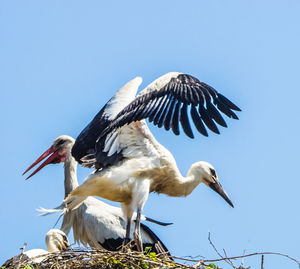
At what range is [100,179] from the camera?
943 centimetres

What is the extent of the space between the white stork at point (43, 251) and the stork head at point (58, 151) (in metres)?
2.14

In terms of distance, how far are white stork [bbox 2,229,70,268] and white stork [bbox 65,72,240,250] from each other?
0.38m

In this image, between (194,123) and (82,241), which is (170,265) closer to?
(194,123)

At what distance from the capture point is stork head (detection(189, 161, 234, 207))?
33.4 feet

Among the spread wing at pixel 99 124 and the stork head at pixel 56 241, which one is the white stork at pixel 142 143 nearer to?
the spread wing at pixel 99 124

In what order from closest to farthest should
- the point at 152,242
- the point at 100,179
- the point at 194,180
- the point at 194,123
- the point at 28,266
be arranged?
1. the point at 28,266
2. the point at 194,123
3. the point at 100,179
4. the point at 194,180
5. the point at 152,242

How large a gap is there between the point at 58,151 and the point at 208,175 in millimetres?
2331

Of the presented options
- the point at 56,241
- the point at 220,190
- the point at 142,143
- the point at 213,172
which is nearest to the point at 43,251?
the point at 56,241

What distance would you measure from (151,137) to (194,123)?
0.96m

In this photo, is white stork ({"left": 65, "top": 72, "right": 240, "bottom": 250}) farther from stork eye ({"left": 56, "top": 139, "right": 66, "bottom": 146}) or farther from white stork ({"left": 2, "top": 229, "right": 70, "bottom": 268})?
stork eye ({"left": 56, "top": 139, "right": 66, "bottom": 146})

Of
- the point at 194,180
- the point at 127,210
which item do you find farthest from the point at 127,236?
the point at 194,180

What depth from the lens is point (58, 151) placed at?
460 inches

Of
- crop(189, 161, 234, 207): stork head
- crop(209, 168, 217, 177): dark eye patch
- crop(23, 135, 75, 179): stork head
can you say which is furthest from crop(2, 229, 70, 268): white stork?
crop(23, 135, 75, 179): stork head

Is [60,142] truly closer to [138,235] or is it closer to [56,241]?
[56,241]
